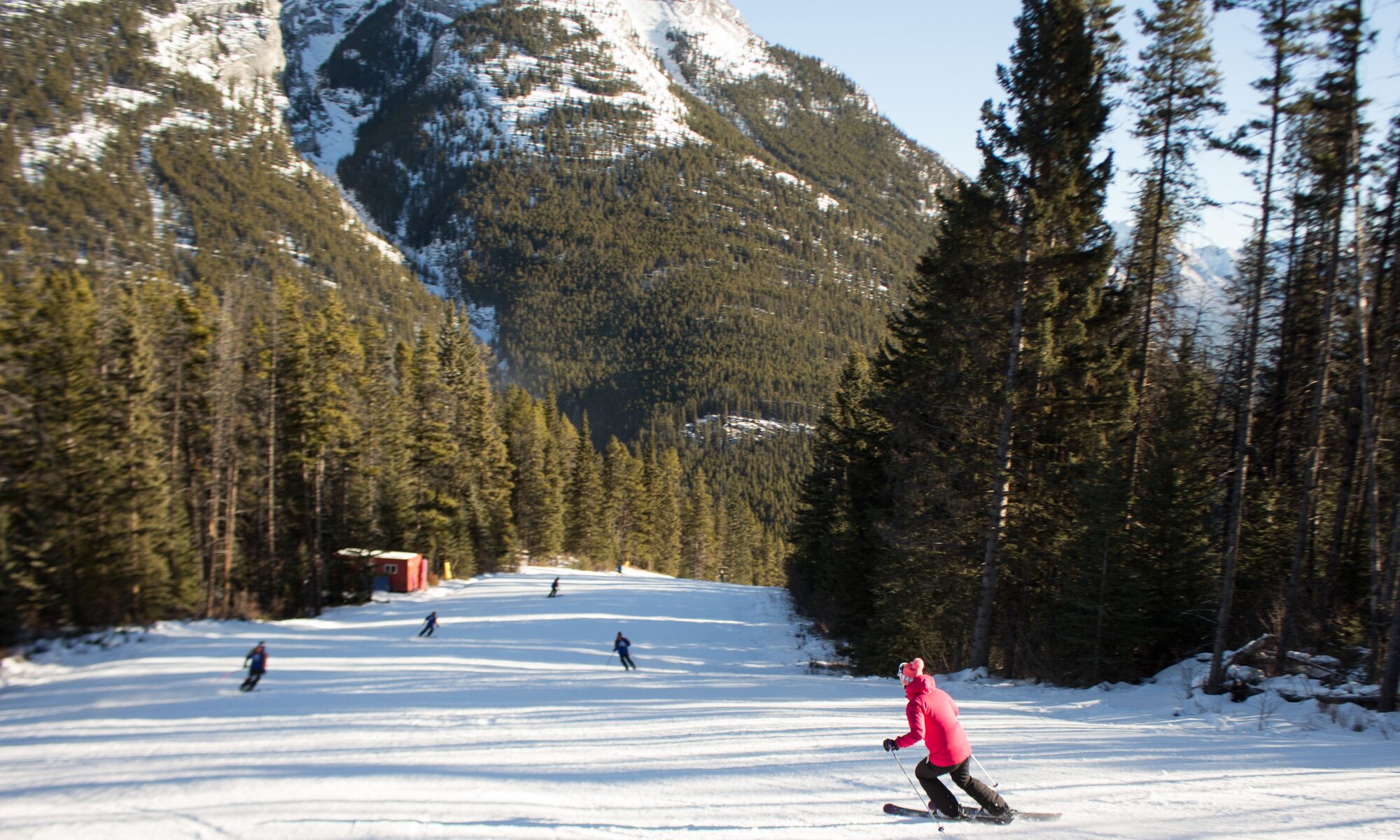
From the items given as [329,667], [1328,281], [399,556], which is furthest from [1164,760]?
[399,556]

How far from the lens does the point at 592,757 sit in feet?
33.9

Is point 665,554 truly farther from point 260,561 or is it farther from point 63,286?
point 63,286

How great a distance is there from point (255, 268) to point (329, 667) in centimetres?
17487

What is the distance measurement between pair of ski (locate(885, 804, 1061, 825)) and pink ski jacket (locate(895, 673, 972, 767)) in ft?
1.92

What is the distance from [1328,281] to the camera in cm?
1334

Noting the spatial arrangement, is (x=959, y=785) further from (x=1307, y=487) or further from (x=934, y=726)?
(x=1307, y=487)

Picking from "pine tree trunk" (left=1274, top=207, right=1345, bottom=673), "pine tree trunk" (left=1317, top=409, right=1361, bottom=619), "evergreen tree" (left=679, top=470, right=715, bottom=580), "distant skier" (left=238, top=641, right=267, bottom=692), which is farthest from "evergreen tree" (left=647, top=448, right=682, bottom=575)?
"pine tree trunk" (left=1274, top=207, right=1345, bottom=673)

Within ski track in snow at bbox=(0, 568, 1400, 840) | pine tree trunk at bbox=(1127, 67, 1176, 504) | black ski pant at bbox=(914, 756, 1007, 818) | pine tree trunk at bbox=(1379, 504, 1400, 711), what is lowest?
ski track in snow at bbox=(0, 568, 1400, 840)

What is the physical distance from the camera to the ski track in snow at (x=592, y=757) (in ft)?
23.0

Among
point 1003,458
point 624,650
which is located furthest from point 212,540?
point 1003,458

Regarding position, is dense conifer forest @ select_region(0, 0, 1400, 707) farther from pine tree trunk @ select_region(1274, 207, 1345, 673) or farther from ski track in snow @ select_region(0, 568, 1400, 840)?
ski track in snow @ select_region(0, 568, 1400, 840)

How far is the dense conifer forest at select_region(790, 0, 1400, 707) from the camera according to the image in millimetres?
13219

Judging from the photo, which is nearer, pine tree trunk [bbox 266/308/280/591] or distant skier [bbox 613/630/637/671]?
distant skier [bbox 613/630/637/671]

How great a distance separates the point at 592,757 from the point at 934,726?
5.84 meters
